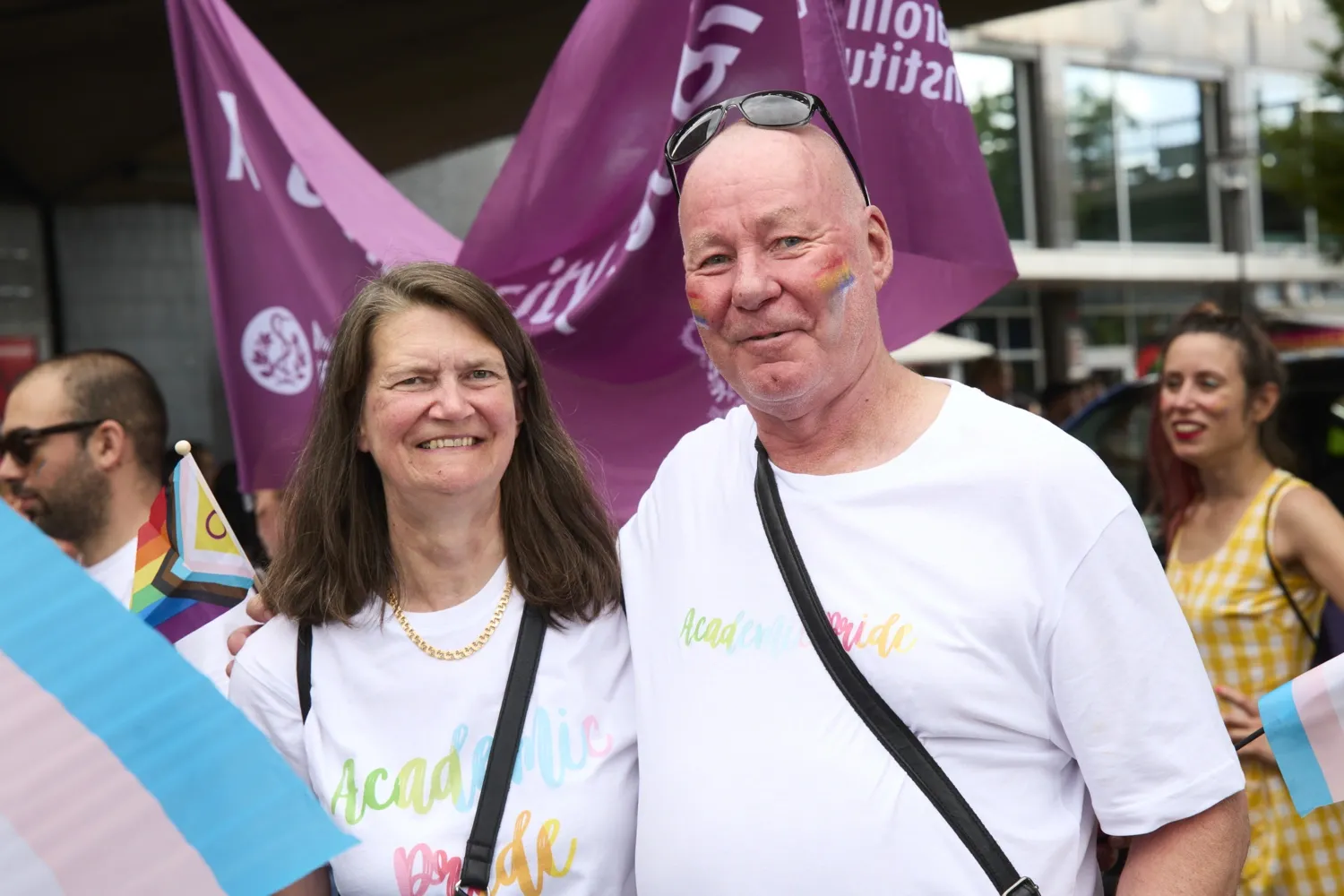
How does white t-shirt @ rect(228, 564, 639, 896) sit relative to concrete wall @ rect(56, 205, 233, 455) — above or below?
below

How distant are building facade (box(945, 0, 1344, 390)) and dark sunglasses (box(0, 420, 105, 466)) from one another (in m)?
19.8

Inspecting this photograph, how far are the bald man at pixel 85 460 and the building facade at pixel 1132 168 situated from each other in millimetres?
19708

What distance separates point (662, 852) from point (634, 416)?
167 cm

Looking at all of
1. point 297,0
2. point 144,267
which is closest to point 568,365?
point 297,0

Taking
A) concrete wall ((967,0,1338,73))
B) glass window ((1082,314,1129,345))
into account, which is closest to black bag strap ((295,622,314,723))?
concrete wall ((967,0,1338,73))

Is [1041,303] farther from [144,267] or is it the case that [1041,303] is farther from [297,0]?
[297,0]

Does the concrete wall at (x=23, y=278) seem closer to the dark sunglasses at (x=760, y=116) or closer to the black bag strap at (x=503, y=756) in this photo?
the black bag strap at (x=503, y=756)

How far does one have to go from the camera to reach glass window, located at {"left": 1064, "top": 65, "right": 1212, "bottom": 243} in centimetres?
2475

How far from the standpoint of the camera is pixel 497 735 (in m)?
2.25

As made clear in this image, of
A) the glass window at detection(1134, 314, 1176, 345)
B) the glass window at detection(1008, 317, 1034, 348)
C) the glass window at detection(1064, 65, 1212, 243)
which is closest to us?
the glass window at detection(1008, 317, 1034, 348)

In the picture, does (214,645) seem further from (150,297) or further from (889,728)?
(150,297)

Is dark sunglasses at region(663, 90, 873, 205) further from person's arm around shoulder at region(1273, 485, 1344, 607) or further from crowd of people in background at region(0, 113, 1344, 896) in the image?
person's arm around shoulder at region(1273, 485, 1344, 607)

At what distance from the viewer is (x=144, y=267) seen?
10.9 meters

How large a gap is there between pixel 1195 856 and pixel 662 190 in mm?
A: 2009
